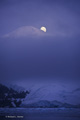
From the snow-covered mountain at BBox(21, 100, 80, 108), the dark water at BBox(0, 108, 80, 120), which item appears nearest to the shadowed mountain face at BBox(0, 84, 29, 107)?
the snow-covered mountain at BBox(21, 100, 80, 108)

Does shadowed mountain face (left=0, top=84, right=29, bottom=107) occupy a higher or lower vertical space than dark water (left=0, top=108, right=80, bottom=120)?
higher

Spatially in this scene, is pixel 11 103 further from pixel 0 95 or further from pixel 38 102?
pixel 38 102

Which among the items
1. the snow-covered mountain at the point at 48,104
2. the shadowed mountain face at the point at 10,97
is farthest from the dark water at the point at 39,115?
the snow-covered mountain at the point at 48,104

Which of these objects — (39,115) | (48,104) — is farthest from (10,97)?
(39,115)

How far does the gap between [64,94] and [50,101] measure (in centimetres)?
358

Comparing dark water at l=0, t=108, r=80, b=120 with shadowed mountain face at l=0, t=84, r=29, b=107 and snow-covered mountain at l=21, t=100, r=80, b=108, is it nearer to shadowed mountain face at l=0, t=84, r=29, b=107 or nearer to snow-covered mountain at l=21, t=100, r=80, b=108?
shadowed mountain face at l=0, t=84, r=29, b=107

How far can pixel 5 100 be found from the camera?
36219 millimetres

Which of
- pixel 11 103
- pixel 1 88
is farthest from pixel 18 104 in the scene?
pixel 1 88

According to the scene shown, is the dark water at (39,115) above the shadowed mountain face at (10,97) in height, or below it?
below

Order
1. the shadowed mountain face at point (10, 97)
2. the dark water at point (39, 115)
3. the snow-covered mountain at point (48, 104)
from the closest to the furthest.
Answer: the dark water at point (39, 115) < the shadowed mountain face at point (10, 97) < the snow-covered mountain at point (48, 104)

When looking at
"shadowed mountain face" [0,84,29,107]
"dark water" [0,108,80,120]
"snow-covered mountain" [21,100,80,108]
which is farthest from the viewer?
"snow-covered mountain" [21,100,80,108]

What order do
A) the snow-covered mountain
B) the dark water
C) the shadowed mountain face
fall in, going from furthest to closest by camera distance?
1. the snow-covered mountain
2. the shadowed mountain face
3. the dark water

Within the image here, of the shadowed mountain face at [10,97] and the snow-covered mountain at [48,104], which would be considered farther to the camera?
the snow-covered mountain at [48,104]

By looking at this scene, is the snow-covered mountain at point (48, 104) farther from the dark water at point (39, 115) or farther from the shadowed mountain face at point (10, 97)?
the dark water at point (39, 115)
